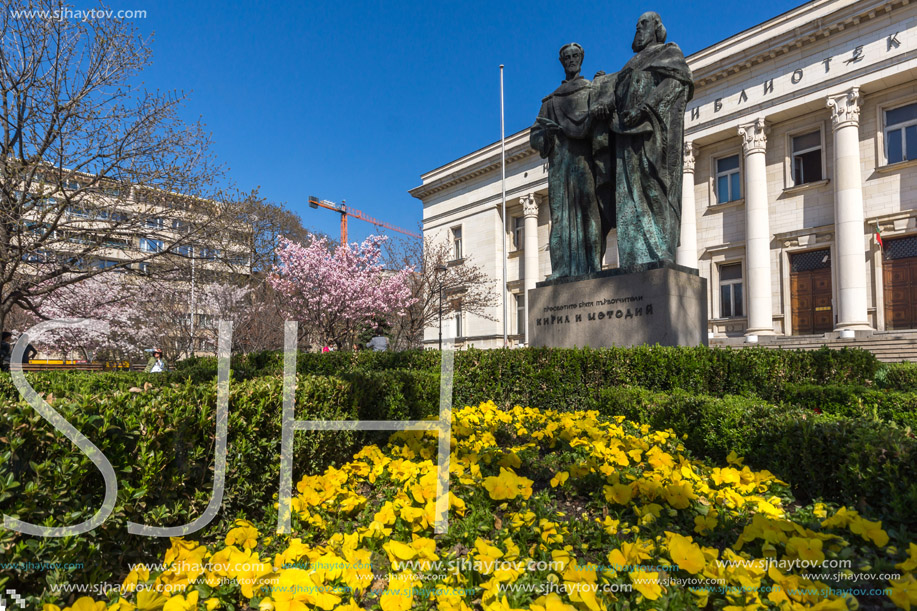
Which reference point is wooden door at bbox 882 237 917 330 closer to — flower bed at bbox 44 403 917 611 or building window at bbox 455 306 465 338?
flower bed at bbox 44 403 917 611

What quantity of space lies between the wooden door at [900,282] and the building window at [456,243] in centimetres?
2487

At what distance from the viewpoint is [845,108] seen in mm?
19891

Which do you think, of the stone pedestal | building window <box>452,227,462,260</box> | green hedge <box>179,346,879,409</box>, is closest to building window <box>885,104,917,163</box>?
green hedge <box>179,346,879,409</box>

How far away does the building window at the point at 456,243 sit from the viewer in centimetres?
3800

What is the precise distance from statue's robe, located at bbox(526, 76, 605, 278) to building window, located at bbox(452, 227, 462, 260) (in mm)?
28310

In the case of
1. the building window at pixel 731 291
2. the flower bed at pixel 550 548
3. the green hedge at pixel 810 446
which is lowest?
the flower bed at pixel 550 548

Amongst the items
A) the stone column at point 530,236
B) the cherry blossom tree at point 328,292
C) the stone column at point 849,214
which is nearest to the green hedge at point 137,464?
the cherry blossom tree at point 328,292

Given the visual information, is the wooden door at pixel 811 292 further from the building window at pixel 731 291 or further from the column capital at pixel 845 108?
the column capital at pixel 845 108

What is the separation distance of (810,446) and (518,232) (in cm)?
3279

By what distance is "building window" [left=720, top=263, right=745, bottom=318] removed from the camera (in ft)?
79.9

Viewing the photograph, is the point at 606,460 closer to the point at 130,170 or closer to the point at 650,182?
the point at 650,182

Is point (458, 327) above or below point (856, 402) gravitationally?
above

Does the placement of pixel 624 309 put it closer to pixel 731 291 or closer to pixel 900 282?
pixel 900 282

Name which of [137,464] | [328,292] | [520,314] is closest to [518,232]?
[520,314]
